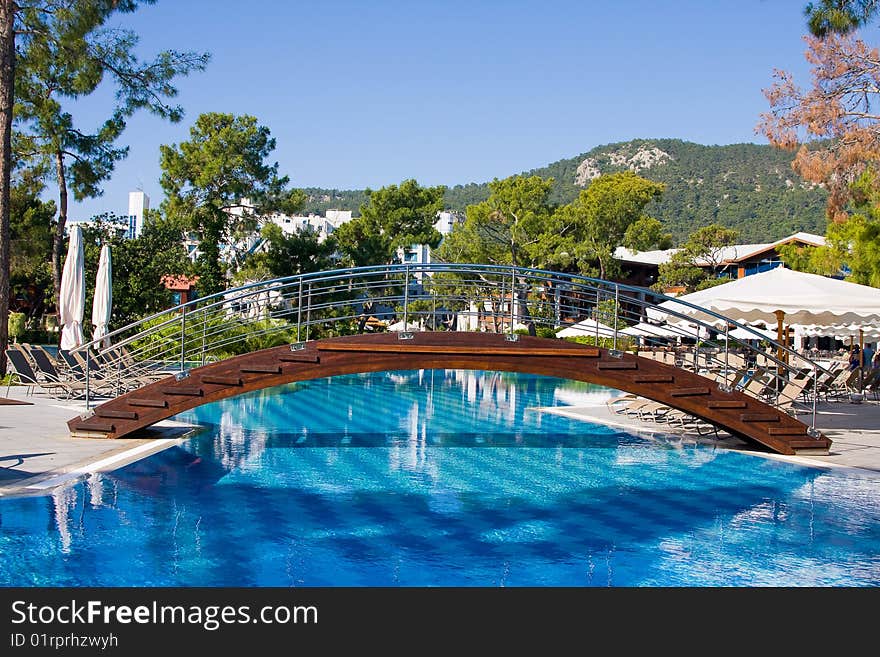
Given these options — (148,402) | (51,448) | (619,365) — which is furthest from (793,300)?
(51,448)

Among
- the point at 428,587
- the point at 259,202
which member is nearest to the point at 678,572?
the point at 428,587

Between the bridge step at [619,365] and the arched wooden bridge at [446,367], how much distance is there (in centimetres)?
1

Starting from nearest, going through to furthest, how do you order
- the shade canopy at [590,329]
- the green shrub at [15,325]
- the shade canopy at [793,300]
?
the shade canopy at [590,329] → the shade canopy at [793,300] → the green shrub at [15,325]

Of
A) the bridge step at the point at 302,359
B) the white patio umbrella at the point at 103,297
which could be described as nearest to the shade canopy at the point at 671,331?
the bridge step at the point at 302,359

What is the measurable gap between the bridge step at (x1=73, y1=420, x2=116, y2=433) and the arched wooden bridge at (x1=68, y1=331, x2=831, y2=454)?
1cm

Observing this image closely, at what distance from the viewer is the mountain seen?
294 feet

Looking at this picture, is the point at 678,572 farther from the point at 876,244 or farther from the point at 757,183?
the point at 757,183

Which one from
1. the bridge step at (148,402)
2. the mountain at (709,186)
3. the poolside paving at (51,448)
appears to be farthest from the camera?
the mountain at (709,186)

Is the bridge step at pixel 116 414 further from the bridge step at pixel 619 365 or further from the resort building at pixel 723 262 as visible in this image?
the resort building at pixel 723 262

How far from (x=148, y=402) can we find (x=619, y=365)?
6815mm

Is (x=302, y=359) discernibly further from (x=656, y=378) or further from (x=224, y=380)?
(x=656, y=378)

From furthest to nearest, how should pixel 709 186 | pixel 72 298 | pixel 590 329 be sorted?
1. pixel 709 186
2. pixel 72 298
3. pixel 590 329

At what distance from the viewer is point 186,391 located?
1188cm

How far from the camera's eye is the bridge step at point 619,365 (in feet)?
39.5
